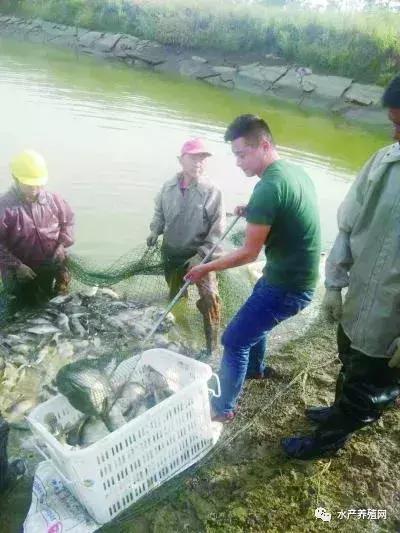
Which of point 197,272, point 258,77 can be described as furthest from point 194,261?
point 258,77

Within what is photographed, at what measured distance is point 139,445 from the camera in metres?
2.71

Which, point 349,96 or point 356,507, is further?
point 349,96

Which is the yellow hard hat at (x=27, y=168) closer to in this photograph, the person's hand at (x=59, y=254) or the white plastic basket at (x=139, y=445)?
the person's hand at (x=59, y=254)

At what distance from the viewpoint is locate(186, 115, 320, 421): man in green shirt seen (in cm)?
295

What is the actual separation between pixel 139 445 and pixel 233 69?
2577 cm

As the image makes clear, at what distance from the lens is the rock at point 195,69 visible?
25.7 meters

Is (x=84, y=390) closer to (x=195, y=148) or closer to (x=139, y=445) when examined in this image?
(x=139, y=445)

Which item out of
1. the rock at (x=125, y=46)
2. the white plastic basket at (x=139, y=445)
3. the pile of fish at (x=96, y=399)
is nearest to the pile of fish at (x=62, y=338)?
the pile of fish at (x=96, y=399)

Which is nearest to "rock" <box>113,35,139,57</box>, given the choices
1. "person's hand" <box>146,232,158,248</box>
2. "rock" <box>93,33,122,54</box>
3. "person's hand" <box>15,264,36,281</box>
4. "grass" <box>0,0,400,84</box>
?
"rock" <box>93,33,122,54</box>

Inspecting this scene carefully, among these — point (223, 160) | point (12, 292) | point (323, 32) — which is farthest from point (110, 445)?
point (323, 32)

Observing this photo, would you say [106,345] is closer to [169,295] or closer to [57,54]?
[169,295]

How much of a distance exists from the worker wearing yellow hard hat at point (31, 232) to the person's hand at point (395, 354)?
3.48 m

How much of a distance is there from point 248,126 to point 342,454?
7.79ft

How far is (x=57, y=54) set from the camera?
28.1m
